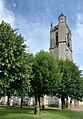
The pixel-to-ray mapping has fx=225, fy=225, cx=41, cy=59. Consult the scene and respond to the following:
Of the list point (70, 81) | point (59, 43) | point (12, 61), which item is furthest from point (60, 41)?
point (12, 61)

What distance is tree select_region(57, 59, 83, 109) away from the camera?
151ft

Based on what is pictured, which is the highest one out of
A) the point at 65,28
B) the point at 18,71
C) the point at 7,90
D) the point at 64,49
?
the point at 65,28

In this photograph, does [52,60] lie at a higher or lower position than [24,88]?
higher

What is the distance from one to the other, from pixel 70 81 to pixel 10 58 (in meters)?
21.9

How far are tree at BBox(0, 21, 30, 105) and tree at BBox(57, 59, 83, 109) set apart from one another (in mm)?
17536

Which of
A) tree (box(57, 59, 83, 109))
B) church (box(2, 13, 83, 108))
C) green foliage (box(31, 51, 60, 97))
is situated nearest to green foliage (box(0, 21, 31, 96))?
green foliage (box(31, 51, 60, 97))

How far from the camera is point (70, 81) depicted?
153 ft

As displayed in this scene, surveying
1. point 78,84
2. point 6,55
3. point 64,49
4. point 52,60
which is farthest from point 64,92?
point 64,49

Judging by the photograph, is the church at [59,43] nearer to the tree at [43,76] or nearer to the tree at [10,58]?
the tree at [43,76]

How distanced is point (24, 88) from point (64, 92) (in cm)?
1786

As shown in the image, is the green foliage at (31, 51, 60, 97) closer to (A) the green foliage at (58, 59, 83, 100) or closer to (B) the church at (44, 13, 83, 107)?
(A) the green foliage at (58, 59, 83, 100)

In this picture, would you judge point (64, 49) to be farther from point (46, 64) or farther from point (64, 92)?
point (46, 64)

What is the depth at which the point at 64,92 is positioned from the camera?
4575 centimetres

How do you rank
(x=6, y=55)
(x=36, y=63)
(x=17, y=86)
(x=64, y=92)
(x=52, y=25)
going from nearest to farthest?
1. (x=6, y=55)
2. (x=17, y=86)
3. (x=36, y=63)
4. (x=64, y=92)
5. (x=52, y=25)
